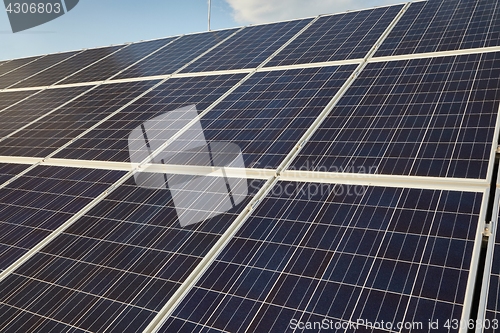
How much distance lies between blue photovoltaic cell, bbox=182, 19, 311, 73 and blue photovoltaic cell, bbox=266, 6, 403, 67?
2.35ft

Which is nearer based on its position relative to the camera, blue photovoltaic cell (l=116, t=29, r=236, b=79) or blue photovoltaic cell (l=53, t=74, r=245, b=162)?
blue photovoltaic cell (l=53, t=74, r=245, b=162)

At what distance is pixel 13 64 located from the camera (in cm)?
2977

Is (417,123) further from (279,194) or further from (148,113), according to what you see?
(148,113)

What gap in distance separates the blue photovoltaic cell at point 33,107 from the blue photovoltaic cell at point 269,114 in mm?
8085

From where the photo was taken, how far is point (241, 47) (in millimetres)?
19453

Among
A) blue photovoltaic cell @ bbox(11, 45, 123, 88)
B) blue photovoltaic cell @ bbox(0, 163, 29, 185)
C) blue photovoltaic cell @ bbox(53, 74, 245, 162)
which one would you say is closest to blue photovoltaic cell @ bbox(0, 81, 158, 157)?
blue photovoltaic cell @ bbox(0, 163, 29, 185)

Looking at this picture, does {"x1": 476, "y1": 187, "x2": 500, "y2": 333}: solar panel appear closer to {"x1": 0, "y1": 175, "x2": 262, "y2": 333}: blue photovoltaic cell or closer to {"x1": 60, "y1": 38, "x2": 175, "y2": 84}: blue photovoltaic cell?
{"x1": 0, "y1": 175, "x2": 262, "y2": 333}: blue photovoltaic cell

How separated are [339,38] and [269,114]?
6106 mm

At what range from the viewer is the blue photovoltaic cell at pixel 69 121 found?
15.3 meters

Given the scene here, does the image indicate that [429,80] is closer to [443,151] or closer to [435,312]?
[443,151]

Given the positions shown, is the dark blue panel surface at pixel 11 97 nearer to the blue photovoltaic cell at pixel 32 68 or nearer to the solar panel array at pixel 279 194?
the blue photovoltaic cell at pixel 32 68

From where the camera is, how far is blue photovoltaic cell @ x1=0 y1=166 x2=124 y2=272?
418 inches

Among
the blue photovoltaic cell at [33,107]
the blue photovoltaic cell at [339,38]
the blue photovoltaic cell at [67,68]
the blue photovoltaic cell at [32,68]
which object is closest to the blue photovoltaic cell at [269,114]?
the blue photovoltaic cell at [339,38]

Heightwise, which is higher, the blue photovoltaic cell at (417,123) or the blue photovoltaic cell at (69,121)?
the blue photovoltaic cell at (417,123)
